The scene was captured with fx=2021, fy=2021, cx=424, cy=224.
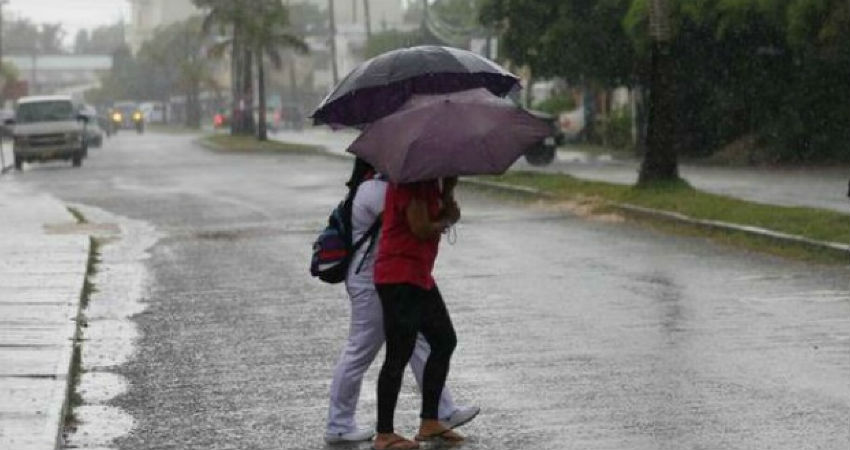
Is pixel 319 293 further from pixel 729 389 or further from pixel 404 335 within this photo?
pixel 404 335

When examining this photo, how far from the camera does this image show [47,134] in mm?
52375

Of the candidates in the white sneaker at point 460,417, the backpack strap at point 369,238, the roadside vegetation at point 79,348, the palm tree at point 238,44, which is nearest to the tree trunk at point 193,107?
the palm tree at point 238,44

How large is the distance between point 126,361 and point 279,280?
Answer: 5520 millimetres

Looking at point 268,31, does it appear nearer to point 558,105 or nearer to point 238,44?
point 238,44

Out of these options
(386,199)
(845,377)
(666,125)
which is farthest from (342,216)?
(666,125)

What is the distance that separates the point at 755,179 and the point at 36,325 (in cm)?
2318

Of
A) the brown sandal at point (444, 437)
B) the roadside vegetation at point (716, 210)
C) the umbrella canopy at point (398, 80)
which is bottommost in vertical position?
the roadside vegetation at point (716, 210)

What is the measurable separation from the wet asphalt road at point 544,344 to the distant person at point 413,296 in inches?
13.9

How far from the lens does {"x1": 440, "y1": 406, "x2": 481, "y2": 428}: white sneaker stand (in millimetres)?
9750

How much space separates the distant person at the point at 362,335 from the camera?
9.41m

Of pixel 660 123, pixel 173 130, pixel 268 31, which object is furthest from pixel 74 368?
pixel 173 130

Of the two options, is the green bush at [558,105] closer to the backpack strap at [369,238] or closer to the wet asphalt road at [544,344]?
the wet asphalt road at [544,344]

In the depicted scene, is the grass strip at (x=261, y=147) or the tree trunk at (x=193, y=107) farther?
the tree trunk at (x=193, y=107)

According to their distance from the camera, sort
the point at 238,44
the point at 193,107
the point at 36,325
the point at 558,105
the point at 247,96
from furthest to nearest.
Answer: the point at 193,107 → the point at 247,96 → the point at 238,44 → the point at 558,105 → the point at 36,325
